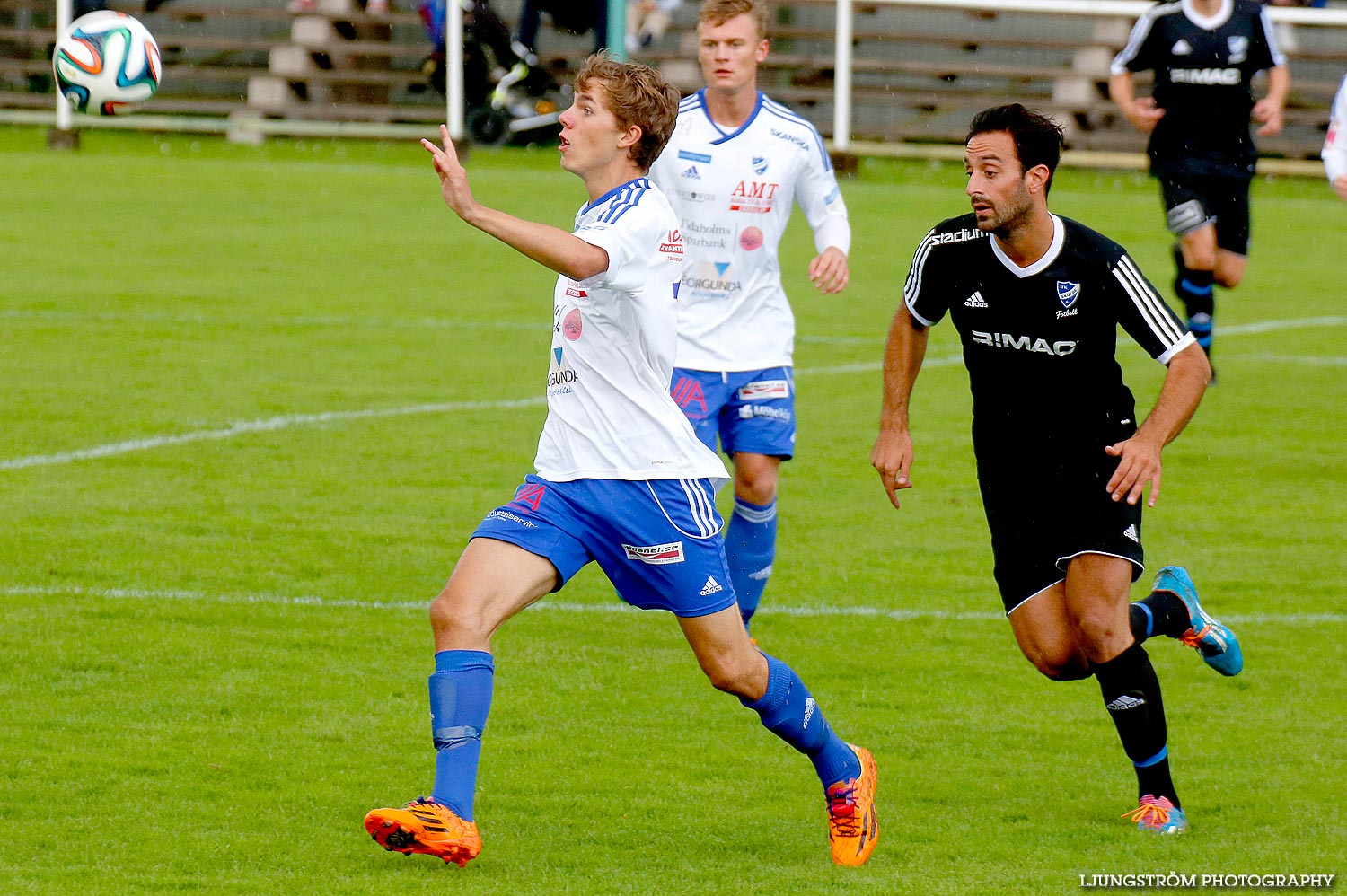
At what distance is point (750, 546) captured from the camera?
26.1ft

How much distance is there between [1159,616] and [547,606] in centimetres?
277

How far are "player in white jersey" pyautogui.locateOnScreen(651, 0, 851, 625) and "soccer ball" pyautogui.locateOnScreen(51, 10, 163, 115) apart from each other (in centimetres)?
263

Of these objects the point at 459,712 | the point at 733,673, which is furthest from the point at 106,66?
the point at 733,673

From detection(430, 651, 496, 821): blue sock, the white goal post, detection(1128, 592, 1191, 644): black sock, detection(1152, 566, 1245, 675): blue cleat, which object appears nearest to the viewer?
detection(430, 651, 496, 821): blue sock

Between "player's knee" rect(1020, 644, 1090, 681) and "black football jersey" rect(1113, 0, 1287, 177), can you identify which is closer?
"player's knee" rect(1020, 644, 1090, 681)

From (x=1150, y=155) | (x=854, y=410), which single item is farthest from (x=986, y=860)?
(x=1150, y=155)

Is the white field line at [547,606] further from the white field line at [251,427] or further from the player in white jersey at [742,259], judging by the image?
the white field line at [251,427]

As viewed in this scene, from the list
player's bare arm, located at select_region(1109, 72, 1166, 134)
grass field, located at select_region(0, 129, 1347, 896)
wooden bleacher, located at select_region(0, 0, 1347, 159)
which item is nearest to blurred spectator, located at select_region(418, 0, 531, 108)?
wooden bleacher, located at select_region(0, 0, 1347, 159)

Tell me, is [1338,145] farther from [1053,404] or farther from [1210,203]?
[1053,404]

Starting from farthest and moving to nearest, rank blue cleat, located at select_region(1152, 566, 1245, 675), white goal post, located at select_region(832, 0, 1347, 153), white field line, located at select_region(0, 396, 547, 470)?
white goal post, located at select_region(832, 0, 1347, 153)
white field line, located at select_region(0, 396, 547, 470)
blue cleat, located at select_region(1152, 566, 1245, 675)

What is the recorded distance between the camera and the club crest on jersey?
584cm

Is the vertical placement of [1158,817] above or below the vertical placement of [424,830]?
below

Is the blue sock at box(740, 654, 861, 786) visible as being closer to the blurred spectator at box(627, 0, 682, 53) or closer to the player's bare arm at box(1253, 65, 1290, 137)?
the player's bare arm at box(1253, 65, 1290, 137)

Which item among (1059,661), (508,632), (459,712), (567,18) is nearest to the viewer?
(459,712)
